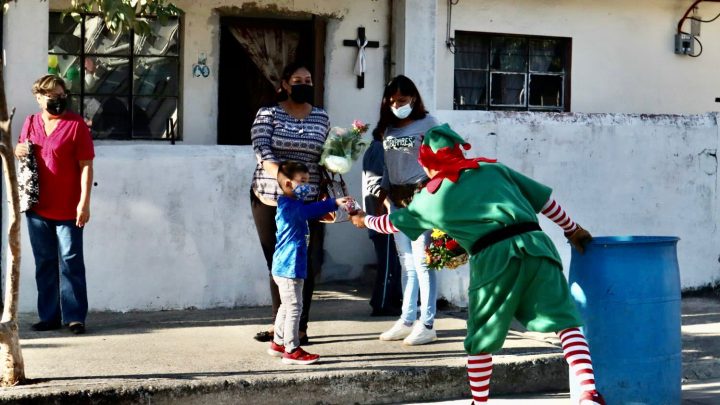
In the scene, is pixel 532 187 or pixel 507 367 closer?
pixel 532 187

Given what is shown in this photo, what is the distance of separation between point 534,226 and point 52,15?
572cm

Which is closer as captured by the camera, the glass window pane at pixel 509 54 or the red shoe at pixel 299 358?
A: the red shoe at pixel 299 358

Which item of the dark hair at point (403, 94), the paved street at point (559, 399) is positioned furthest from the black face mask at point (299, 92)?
the paved street at point (559, 399)

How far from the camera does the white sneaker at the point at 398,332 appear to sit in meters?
7.68

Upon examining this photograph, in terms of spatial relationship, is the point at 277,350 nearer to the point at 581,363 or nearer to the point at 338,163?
the point at 338,163

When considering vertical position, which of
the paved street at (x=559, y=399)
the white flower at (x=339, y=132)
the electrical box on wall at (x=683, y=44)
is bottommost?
Answer: the paved street at (x=559, y=399)

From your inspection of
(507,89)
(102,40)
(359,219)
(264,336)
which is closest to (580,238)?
(359,219)

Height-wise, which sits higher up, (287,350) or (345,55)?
(345,55)

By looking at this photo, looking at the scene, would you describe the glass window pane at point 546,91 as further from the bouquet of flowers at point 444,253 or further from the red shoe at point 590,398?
the red shoe at point 590,398

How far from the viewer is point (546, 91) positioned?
11.8 meters

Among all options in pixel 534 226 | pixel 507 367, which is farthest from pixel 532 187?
pixel 507 367

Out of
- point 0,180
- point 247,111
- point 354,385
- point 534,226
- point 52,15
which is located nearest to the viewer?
point 534,226

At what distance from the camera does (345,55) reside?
33.7 ft

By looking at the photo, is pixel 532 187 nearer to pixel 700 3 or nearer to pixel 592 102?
pixel 592 102
